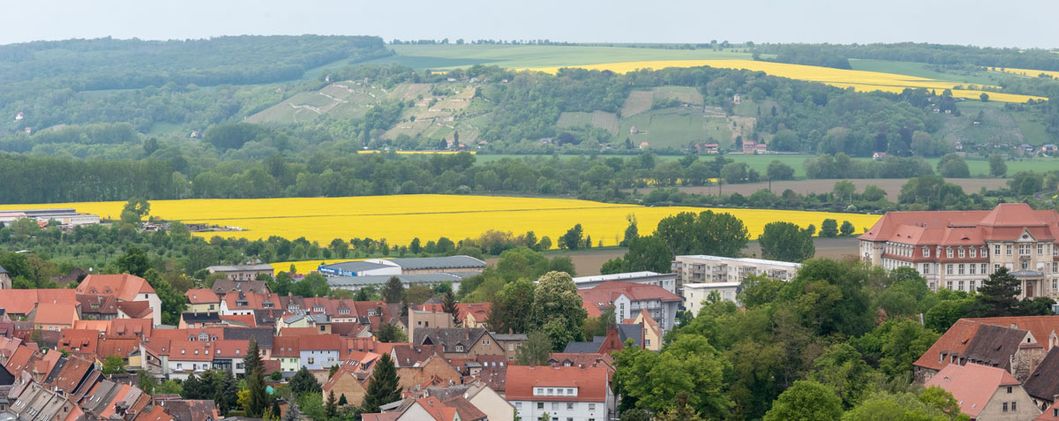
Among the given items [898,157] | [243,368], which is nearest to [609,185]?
[898,157]

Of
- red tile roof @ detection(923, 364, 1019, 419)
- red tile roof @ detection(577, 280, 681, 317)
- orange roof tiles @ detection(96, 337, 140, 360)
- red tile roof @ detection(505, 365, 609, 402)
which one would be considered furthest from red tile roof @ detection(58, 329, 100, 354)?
red tile roof @ detection(923, 364, 1019, 419)

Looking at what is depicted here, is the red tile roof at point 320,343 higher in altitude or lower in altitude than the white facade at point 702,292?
higher

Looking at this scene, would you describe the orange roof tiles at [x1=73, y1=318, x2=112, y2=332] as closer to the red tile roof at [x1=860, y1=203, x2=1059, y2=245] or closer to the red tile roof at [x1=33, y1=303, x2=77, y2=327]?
the red tile roof at [x1=33, y1=303, x2=77, y2=327]

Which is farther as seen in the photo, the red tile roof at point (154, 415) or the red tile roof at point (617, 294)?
the red tile roof at point (617, 294)

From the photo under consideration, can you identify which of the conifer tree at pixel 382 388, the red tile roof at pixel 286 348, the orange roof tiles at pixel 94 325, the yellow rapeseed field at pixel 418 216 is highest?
the conifer tree at pixel 382 388

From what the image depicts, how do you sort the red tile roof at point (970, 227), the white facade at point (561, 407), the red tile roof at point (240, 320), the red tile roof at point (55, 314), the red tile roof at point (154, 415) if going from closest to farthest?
1. the red tile roof at point (154, 415)
2. the white facade at point (561, 407)
3. the red tile roof at point (55, 314)
4. the red tile roof at point (240, 320)
5. the red tile roof at point (970, 227)

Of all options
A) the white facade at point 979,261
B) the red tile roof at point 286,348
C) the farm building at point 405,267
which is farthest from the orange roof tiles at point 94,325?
the white facade at point 979,261

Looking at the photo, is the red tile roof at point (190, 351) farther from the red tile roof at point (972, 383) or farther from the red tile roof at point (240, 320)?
the red tile roof at point (972, 383)
